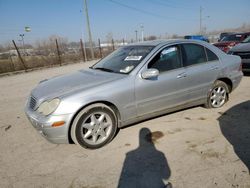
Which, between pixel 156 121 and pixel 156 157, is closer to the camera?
pixel 156 157

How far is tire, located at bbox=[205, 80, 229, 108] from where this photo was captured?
445cm

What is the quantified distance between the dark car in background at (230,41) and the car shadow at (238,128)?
719cm

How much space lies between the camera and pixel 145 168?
2.69m

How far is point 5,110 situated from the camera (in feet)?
17.9

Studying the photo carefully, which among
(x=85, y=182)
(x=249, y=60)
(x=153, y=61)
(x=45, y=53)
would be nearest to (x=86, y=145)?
(x=85, y=182)

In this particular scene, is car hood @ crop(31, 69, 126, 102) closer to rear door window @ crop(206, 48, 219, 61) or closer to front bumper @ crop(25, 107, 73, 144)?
front bumper @ crop(25, 107, 73, 144)

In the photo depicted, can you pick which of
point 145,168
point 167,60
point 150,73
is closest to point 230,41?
point 167,60

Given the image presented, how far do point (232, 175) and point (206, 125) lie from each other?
1.46m

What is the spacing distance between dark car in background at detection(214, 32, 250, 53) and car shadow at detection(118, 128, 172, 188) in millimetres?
9683

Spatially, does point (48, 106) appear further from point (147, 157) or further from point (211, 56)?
point (211, 56)

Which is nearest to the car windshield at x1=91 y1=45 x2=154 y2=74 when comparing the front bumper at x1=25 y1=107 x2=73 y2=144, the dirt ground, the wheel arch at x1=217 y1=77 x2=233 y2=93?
the dirt ground

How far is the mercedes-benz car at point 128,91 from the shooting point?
3.02 m

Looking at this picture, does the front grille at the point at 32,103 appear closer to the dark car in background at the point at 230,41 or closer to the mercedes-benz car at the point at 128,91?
the mercedes-benz car at the point at 128,91

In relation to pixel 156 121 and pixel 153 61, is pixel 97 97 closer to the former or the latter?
pixel 153 61
